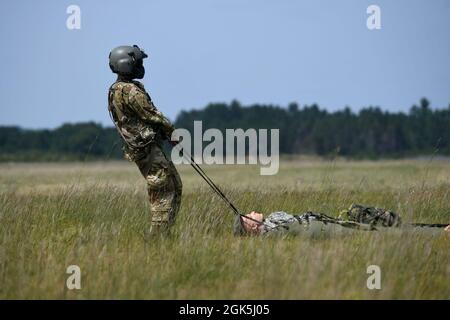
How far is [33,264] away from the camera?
22.7ft

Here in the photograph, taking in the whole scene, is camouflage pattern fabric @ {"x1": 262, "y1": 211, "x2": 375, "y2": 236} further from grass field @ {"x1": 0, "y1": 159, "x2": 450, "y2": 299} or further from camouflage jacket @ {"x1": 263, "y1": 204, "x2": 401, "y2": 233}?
grass field @ {"x1": 0, "y1": 159, "x2": 450, "y2": 299}

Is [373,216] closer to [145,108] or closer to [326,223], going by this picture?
[326,223]

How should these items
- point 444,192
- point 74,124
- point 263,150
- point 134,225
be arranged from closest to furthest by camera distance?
1. point 134,225
2. point 444,192
3. point 263,150
4. point 74,124

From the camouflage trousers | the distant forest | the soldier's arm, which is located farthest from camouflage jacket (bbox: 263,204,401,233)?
the distant forest

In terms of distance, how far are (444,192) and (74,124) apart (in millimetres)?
112485

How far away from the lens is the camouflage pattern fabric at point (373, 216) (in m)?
9.00

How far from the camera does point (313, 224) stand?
28.4 feet

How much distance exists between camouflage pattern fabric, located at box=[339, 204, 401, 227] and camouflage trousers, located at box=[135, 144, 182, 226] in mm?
2358

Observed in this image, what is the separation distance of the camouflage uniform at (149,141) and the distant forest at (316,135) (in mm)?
84608

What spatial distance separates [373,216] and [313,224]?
1061 mm

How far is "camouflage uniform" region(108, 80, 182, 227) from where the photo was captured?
8531 mm

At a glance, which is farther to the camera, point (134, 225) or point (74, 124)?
point (74, 124)
